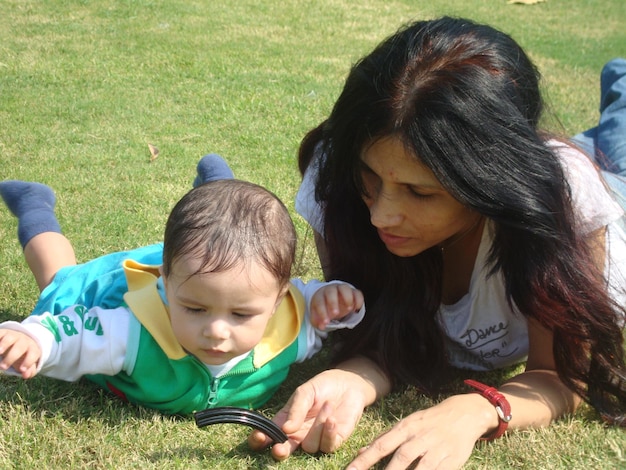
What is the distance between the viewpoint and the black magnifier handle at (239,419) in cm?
213

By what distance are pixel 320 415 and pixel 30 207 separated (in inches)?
61.0

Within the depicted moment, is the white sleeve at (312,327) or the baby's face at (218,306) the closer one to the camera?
the baby's face at (218,306)

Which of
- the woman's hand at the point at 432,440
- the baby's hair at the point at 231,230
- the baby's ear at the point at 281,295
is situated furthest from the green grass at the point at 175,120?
the baby's hair at the point at 231,230

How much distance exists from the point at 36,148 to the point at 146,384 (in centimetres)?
250

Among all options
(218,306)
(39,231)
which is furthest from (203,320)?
(39,231)

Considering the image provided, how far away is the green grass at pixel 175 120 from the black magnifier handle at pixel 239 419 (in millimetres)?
104

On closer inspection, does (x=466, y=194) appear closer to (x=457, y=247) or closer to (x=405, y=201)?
(x=405, y=201)

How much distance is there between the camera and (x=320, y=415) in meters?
2.25

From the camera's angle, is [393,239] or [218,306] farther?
[393,239]

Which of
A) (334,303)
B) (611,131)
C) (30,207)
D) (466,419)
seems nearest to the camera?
(466,419)

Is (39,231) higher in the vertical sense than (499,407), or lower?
higher

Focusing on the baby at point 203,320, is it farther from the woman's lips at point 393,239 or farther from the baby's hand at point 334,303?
the woman's lips at point 393,239

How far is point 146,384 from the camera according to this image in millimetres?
2398

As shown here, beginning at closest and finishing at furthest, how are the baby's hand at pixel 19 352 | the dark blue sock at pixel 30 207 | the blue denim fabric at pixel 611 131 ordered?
the baby's hand at pixel 19 352 < the dark blue sock at pixel 30 207 < the blue denim fabric at pixel 611 131
